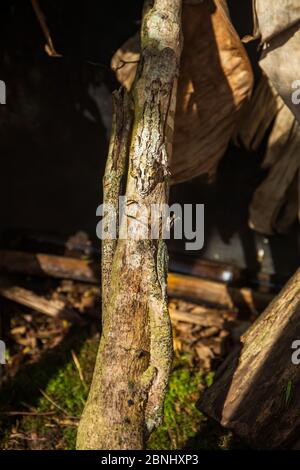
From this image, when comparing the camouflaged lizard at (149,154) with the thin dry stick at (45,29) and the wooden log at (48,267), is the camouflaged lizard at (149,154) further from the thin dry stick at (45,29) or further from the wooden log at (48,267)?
the wooden log at (48,267)

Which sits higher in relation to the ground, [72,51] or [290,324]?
[72,51]

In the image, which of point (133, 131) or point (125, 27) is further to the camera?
point (125, 27)

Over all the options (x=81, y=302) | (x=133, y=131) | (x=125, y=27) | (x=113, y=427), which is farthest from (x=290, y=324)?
(x=125, y=27)

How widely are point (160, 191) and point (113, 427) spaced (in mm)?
1229

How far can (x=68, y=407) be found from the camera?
3.97 m

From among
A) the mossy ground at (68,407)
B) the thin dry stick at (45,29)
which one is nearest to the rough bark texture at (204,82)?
the thin dry stick at (45,29)

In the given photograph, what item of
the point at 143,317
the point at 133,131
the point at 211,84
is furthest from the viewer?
the point at 211,84

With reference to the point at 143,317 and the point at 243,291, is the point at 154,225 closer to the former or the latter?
the point at 143,317

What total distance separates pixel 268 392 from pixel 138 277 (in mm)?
1056

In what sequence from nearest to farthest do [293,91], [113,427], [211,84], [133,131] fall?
[113,427] < [133,131] < [293,91] < [211,84]

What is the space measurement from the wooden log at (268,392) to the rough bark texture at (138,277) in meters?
0.65

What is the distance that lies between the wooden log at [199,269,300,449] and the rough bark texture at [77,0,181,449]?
0.65 metres

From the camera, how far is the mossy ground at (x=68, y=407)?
3.71 metres
